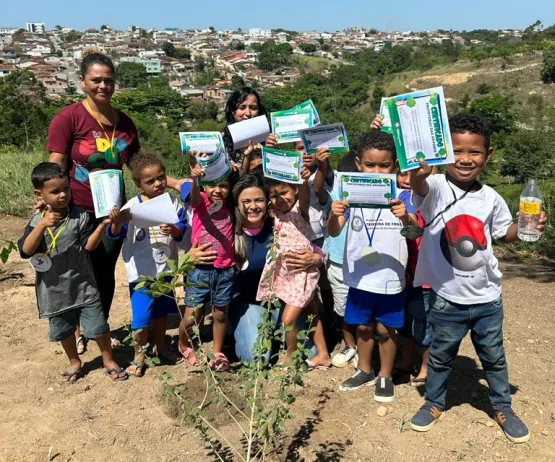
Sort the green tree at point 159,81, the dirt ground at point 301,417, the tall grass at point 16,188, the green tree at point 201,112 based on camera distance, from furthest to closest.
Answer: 1. the green tree at point 159,81
2. the green tree at point 201,112
3. the tall grass at point 16,188
4. the dirt ground at point 301,417

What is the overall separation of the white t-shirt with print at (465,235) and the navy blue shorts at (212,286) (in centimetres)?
132

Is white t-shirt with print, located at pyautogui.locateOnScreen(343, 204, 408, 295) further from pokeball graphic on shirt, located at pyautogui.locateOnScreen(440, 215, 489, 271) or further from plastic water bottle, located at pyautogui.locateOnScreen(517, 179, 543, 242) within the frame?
plastic water bottle, located at pyautogui.locateOnScreen(517, 179, 543, 242)

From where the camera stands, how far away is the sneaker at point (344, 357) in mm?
3365

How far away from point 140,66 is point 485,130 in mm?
106672

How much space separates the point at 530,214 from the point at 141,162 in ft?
7.11

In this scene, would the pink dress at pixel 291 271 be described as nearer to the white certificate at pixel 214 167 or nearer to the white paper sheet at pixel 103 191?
the white certificate at pixel 214 167

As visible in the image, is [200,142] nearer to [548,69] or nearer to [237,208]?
[237,208]

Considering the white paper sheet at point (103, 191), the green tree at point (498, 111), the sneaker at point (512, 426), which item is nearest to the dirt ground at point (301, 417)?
the sneaker at point (512, 426)

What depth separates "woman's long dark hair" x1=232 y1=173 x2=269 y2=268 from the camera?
3.12 m

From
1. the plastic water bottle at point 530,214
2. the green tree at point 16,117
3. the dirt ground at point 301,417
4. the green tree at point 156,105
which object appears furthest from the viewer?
the green tree at point 156,105

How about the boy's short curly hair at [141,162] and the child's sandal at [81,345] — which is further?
the child's sandal at [81,345]

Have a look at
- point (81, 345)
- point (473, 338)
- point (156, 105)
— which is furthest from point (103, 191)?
point (156, 105)

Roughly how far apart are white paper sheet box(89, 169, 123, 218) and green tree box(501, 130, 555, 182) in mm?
38054

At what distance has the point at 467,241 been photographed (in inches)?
96.3
